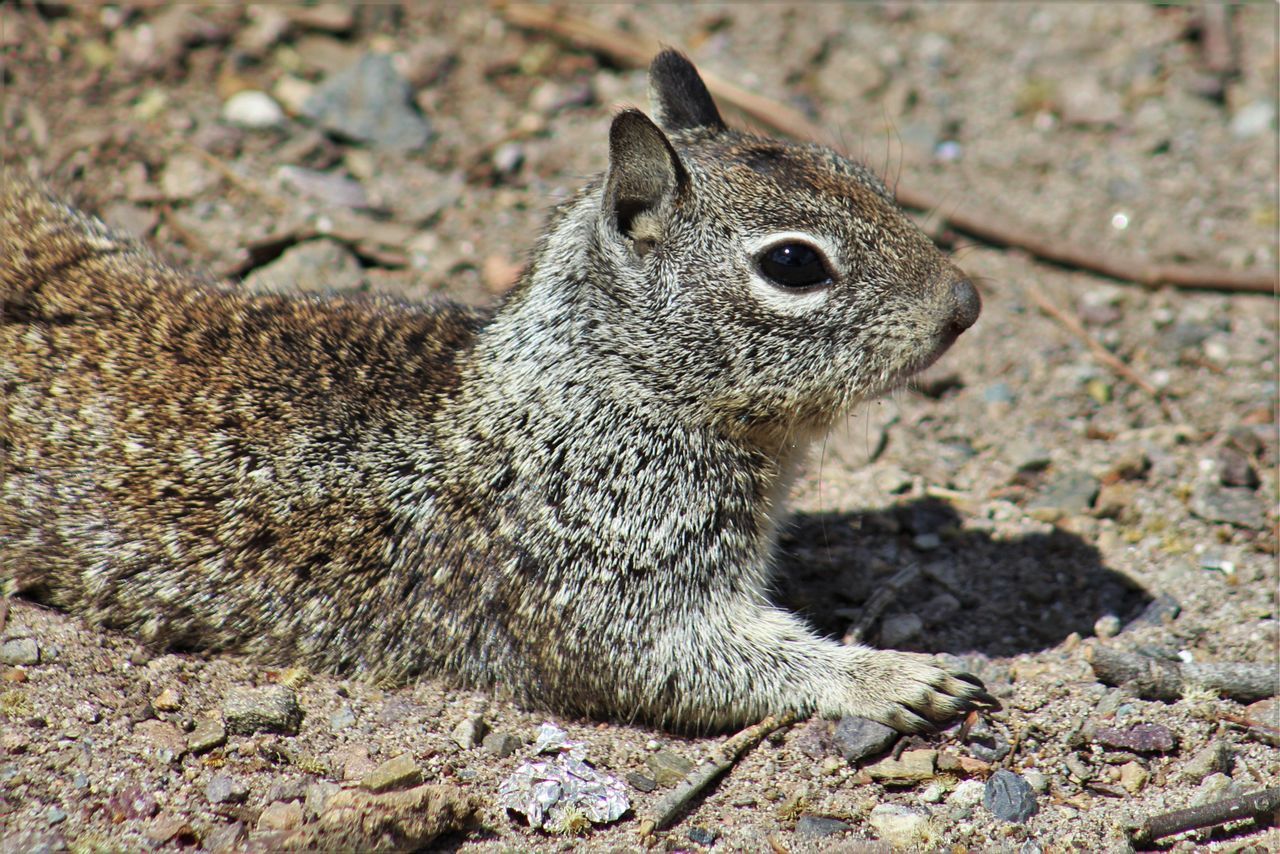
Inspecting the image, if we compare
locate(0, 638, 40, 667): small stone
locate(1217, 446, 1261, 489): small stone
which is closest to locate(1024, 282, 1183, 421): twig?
locate(1217, 446, 1261, 489): small stone

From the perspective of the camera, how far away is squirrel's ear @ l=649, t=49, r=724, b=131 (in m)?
4.94

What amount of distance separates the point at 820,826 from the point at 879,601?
131 cm

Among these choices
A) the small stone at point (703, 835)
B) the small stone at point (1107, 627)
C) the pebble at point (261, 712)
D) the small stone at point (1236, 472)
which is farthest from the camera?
the small stone at point (1236, 472)

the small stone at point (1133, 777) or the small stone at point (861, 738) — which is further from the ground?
the small stone at point (1133, 777)

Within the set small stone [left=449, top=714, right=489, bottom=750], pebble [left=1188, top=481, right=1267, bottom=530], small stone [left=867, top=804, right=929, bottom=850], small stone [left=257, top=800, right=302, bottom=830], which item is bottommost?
small stone [left=257, top=800, right=302, bottom=830]

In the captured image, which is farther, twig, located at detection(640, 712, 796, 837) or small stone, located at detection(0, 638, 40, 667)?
small stone, located at detection(0, 638, 40, 667)

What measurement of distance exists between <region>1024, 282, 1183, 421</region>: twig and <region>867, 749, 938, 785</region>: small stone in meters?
2.67

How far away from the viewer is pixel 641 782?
4.21 metres

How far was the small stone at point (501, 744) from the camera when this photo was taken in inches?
169

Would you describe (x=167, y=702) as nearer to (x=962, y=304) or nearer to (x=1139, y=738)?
(x=962, y=304)

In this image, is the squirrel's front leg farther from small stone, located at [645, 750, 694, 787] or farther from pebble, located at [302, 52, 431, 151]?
pebble, located at [302, 52, 431, 151]

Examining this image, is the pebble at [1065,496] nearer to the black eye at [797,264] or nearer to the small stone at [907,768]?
the small stone at [907,768]

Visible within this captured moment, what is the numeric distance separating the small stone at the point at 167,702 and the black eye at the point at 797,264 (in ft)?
8.46

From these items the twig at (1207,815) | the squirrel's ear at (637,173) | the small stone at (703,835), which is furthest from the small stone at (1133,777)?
the squirrel's ear at (637,173)
